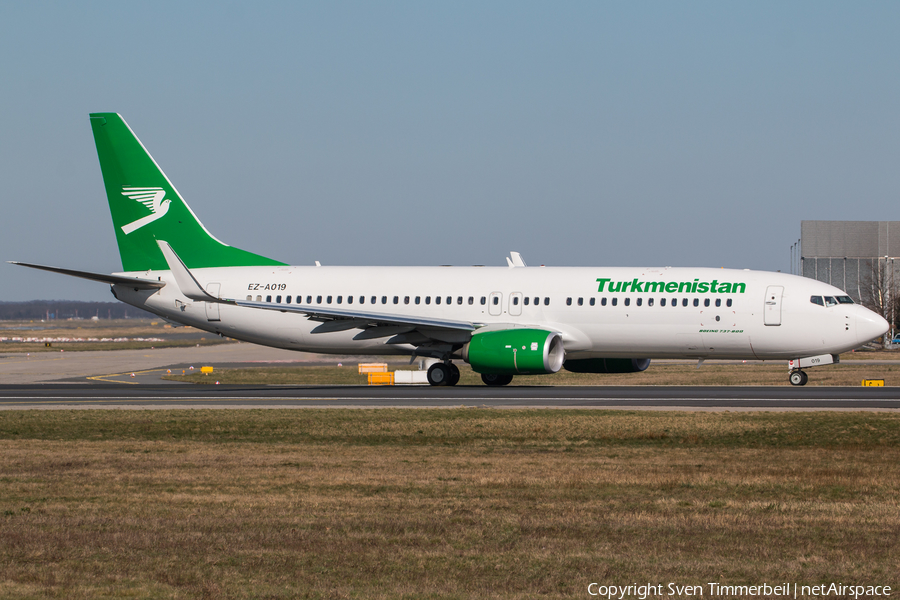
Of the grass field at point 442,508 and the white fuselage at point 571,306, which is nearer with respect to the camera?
the grass field at point 442,508

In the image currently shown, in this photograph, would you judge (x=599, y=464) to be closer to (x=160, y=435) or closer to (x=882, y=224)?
(x=160, y=435)

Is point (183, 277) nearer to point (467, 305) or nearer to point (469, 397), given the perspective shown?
point (467, 305)

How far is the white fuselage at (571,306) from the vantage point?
3300 centimetres

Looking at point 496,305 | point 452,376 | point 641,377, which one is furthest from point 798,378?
point 452,376

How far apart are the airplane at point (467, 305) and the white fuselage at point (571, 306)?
0.15 ft

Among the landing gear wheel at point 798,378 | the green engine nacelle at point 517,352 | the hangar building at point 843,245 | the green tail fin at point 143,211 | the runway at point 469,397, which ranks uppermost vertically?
the hangar building at point 843,245

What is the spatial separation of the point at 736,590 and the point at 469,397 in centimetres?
2172

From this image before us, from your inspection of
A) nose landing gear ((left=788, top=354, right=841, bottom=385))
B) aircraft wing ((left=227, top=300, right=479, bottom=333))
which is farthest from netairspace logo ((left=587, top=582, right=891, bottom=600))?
nose landing gear ((left=788, top=354, right=841, bottom=385))

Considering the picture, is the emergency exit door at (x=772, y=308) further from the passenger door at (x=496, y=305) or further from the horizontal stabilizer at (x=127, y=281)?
the horizontal stabilizer at (x=127, y=281)

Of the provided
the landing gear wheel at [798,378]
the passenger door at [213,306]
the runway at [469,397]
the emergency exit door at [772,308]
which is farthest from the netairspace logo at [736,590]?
the passenger door at [213,306]

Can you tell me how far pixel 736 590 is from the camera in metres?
8.41

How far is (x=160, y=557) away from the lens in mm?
9625

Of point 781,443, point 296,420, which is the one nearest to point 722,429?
point 781,443

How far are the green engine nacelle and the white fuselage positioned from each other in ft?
5.59
